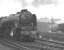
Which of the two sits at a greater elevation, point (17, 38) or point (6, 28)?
point (6, 28)

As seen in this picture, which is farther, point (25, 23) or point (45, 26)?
point (45, 26)

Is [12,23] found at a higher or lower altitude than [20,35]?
higher

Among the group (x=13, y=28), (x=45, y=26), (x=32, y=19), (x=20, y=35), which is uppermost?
(x=32, y=19)

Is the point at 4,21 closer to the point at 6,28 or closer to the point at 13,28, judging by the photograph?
the point at 6,28

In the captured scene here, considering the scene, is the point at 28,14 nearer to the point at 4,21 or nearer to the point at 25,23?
the point at 25,23

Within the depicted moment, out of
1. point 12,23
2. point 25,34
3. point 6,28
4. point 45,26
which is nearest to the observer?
point 25,34

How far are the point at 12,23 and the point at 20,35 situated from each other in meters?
1.52

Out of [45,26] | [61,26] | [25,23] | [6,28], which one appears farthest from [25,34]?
[45,26]

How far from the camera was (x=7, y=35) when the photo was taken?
11094 mm

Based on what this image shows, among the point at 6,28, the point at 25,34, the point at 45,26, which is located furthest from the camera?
the point at 45,26

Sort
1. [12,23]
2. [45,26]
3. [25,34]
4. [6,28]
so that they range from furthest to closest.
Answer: [45,26]
[6,28]
[12,23]
[25,34]

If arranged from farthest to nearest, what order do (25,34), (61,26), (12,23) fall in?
(61,26) → (12,23) → (25,34)

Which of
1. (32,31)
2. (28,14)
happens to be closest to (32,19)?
(28,14)

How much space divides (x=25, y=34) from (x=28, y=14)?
2.08 metres
